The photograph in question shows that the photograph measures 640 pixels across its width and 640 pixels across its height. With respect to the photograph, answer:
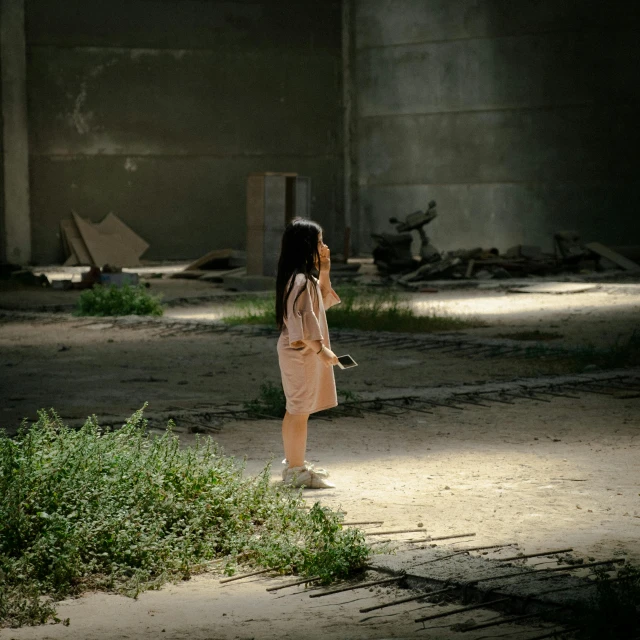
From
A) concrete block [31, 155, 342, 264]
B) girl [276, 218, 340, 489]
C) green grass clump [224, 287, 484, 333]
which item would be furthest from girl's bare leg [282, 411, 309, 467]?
concrete block [31, 155, 342, 264]

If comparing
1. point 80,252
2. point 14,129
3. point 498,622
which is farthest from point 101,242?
point 498,622

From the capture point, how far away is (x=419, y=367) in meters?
11.7

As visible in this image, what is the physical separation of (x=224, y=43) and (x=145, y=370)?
20076 millimetres

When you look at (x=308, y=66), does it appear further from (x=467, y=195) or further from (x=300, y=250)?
(x=300, y=250)

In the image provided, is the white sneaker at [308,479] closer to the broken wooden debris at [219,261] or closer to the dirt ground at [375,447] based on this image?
the dirt ground at [375,447]

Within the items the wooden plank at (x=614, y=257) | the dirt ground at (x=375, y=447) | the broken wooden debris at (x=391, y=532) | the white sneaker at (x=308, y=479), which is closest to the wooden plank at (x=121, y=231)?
the wooden plank at (x=614, y=257)

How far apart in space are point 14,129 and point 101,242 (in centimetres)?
321

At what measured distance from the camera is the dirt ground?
4.45 meters

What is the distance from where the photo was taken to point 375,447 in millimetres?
7727

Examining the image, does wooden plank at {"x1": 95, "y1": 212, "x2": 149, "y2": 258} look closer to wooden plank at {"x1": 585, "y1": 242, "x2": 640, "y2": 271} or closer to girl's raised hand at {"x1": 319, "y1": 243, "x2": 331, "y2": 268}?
wooden plank at {"x1": 585, "y1": 242, "x2": 640, "y2": 271}

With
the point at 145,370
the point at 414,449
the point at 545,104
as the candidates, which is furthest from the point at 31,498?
the point at 545,104

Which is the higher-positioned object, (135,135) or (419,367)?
(135,135)

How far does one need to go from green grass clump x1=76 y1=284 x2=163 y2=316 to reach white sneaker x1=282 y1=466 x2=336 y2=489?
34.2ft

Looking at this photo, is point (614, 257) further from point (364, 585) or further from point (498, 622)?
point (498, 622)
